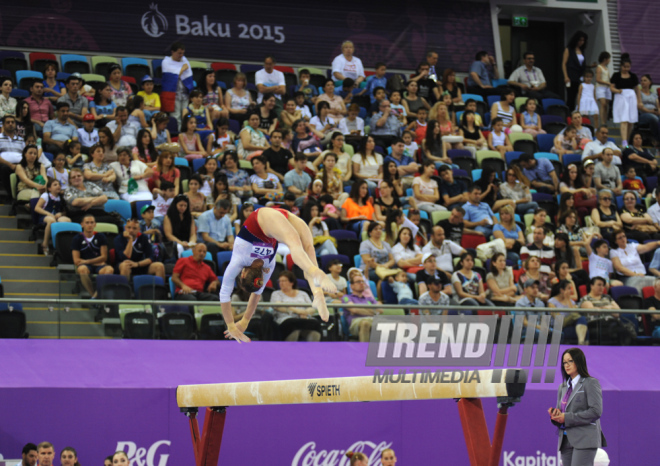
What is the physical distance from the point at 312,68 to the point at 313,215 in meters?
5.43

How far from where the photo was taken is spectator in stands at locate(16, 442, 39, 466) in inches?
277

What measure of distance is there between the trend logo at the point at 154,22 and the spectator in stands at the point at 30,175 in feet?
16.3

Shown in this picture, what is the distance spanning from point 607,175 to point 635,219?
99 centimetres

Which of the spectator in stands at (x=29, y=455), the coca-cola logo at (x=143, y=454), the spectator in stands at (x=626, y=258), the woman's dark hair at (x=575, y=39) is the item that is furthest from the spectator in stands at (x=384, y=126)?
the spectator in stands at (x=29, y=455)

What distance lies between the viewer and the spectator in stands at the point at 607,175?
1226 cm

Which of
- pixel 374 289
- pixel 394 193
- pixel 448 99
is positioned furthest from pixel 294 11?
pixel 374 289

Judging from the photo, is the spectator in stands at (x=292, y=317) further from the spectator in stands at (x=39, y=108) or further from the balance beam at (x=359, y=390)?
the spectator in stands at (x=39, y=108)

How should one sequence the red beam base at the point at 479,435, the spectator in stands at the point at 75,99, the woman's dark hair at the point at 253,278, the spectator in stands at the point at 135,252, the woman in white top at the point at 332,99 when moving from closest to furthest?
the red beam base at the point at 479,435 → the woman's dark hair at the point at 253,278 → the spectator in stands at the point at 135,252 → the spectator in stands at the point at 75,99 → the woman in white top at the point at 332,99

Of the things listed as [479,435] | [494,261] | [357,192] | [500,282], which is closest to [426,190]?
[357,192]

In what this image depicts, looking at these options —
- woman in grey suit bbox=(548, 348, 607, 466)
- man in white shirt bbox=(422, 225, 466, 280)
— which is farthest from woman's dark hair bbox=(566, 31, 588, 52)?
woman in grey suit bbox=(548, 348, 607, 466)

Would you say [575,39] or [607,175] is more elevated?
[575,39]

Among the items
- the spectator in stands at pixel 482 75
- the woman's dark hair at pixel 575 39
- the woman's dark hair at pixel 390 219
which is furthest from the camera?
the woman's dark hair at pixel 575 39

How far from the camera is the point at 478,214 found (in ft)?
35.6

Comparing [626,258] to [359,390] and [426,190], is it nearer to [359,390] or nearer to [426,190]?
[426,190]
